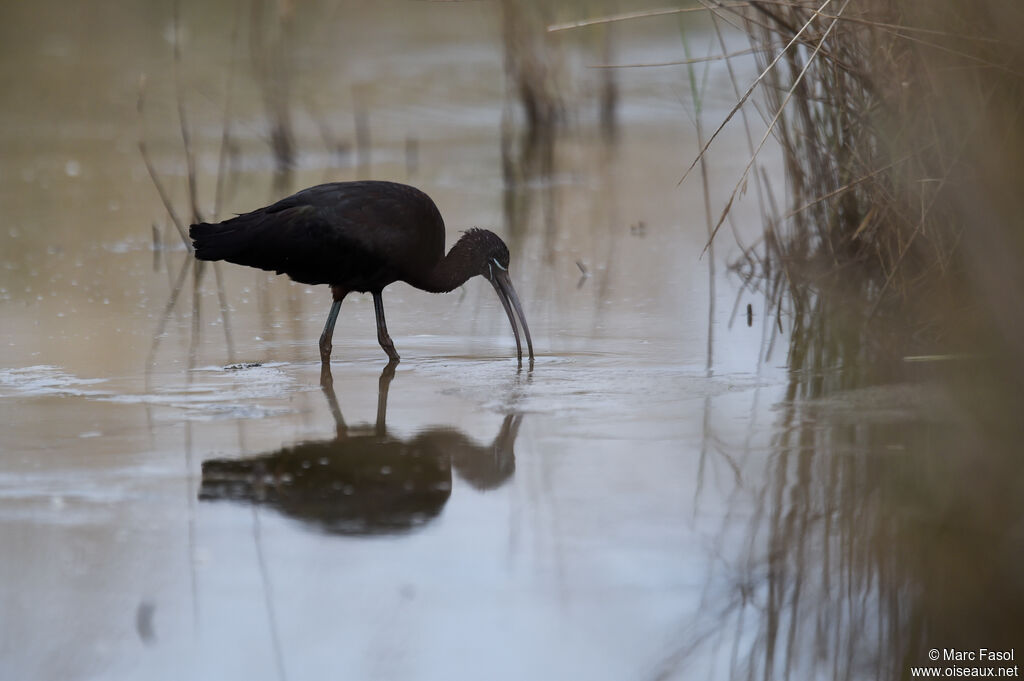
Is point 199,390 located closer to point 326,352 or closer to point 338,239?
point 326,352

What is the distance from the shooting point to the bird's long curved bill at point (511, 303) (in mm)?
5379

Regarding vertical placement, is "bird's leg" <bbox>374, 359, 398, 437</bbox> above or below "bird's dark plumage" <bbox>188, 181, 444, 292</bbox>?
below

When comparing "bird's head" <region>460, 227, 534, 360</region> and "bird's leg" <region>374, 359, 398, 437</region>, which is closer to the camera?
"bird's leg" <region>374, 359, 398, 437</region>

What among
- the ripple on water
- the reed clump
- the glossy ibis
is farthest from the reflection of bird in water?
the reed clump

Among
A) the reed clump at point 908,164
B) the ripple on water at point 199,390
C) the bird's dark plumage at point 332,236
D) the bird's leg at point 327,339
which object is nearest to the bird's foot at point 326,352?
the bird's leg at point 327,339

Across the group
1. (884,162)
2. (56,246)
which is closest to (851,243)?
(884,162)

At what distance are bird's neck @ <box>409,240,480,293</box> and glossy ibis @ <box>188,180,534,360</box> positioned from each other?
14 centimetres

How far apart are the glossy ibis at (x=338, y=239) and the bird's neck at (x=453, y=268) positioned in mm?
144

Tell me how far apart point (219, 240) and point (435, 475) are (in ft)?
6.83

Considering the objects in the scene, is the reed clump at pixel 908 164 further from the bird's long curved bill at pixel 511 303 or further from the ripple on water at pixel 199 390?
the ripple on water at pixel 199 390

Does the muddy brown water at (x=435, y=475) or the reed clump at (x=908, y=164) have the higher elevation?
the reed clump at (x=908, y=164)

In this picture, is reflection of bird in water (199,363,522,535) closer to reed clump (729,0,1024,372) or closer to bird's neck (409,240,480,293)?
reed clump (729,0,1024,372)

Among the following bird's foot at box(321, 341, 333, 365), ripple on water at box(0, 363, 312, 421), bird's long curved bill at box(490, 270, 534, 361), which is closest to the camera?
ripple on water at box(0, 363, 312, 421)

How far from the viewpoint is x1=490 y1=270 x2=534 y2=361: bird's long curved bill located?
538 cm
